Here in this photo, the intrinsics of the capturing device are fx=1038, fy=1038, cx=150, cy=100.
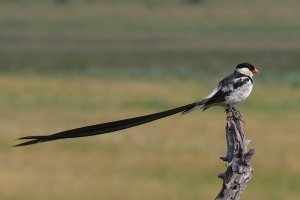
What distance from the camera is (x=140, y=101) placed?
29172 mm

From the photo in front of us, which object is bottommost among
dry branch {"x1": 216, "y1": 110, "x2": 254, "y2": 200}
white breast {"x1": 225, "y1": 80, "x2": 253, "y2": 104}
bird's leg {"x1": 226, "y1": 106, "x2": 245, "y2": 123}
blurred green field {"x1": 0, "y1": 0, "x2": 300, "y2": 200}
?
dry branch {"x1": 216, "y1": 110, "x2": 254, "y2": 200}

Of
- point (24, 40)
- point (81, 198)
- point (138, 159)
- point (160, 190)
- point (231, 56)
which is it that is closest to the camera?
point (81, 198)

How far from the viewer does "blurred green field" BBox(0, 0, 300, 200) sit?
15.0 meters

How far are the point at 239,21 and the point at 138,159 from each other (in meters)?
63.7

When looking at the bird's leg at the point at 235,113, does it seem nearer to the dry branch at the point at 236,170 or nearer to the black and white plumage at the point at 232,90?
the black and white plumage at the point at 232,90

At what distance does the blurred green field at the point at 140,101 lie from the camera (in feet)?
49.2

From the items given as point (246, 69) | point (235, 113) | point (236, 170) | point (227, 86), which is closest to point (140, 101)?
point (246, 69)

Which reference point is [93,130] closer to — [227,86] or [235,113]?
[235,113]

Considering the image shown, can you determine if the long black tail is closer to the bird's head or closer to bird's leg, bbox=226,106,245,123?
bird's leg, bbox=226,106,245,123

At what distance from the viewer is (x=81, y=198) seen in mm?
13586

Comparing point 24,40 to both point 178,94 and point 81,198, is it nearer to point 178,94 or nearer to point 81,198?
point 178,94

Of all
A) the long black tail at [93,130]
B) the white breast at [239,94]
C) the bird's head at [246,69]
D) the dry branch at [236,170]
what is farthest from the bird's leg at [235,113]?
the long black tail at [93,130]

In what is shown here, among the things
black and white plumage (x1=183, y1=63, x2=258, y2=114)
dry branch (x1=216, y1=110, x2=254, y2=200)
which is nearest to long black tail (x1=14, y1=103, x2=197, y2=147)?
dry branch (x1=216, y1=110, x2=254, y2=200)

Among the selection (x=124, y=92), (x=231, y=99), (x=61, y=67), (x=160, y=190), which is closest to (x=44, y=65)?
(x=61, y=67)
